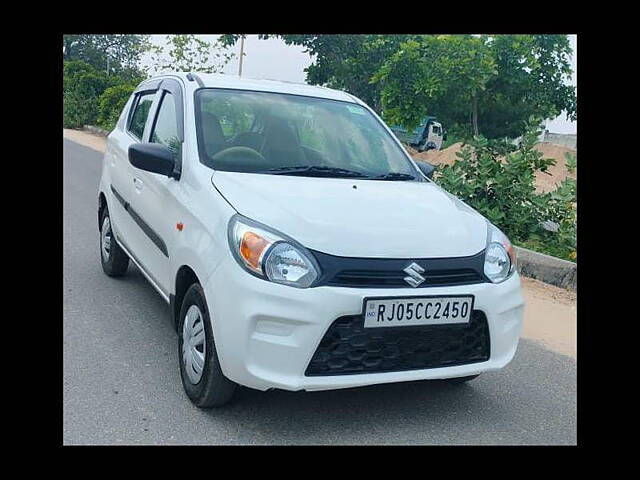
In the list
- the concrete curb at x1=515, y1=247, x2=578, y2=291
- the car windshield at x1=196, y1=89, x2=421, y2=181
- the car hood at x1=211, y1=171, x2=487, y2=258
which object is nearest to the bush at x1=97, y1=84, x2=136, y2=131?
the concrete curb at x1=515, y1=247, x2=578, y2=291

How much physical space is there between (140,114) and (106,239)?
1144 mm

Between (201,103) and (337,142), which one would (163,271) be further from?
(337,142)

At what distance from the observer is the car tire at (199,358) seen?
3.06 metres

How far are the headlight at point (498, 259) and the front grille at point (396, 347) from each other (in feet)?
0.81

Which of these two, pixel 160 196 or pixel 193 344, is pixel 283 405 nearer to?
pixel 193 344

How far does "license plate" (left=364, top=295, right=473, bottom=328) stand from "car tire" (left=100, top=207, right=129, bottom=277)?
3053mm

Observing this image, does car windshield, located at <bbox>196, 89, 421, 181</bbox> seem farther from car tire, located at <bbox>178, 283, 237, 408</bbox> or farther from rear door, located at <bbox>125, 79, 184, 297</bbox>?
car tire, located at <bbox>178, 283, 237, 408</bbox>

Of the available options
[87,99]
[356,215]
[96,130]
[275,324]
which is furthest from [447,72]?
[87,99]

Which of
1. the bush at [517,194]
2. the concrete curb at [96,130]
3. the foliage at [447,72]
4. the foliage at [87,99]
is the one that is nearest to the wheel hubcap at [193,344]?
the bush at [517,194]

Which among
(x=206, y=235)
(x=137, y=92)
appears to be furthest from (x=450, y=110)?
(x=206, y=235)

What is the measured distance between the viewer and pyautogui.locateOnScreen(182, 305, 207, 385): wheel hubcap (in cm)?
316

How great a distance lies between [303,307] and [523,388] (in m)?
1.79

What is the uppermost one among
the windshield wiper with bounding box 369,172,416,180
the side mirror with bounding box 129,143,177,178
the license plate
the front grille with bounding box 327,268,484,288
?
the side mirror with bounding box 129,143,177,178

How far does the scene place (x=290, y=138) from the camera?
398cm
